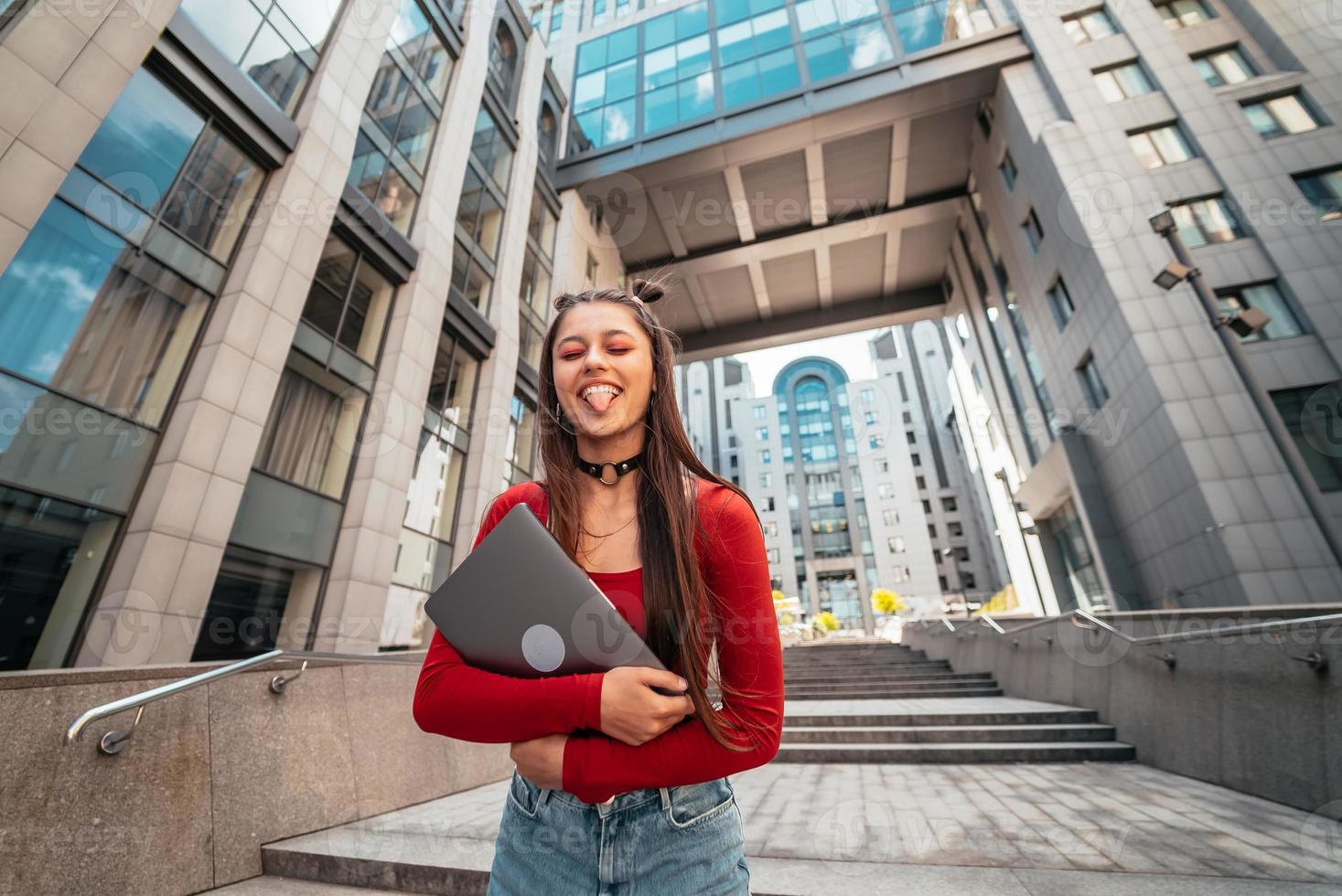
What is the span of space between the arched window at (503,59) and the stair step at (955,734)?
69.9 ft

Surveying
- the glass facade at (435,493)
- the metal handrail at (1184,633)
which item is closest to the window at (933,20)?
the glass facade at (435,493)

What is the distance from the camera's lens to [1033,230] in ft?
63.4

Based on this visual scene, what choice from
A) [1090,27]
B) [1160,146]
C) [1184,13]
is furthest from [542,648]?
[1184,13]

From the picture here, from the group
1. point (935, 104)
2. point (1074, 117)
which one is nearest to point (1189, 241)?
point (1074, 117)

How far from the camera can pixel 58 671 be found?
3375mm

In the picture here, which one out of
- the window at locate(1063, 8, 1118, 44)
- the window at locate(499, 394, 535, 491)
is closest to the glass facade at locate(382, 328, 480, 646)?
the window at locate(499, 394, 535, 491)

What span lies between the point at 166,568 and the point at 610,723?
9.63m

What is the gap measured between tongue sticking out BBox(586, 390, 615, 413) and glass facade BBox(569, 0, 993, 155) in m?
24.9

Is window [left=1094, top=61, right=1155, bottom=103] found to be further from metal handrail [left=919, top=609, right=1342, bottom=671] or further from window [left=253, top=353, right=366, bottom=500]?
window [left=253, top=353, right=366, bottom=500]

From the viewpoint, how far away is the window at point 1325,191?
1403 centimetres

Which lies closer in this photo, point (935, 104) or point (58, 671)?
point (58, 671)

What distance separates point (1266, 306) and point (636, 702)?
65.1 ft

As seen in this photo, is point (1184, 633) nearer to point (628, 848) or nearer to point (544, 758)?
point (628, 848)

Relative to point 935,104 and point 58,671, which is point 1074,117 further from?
point 58,671
